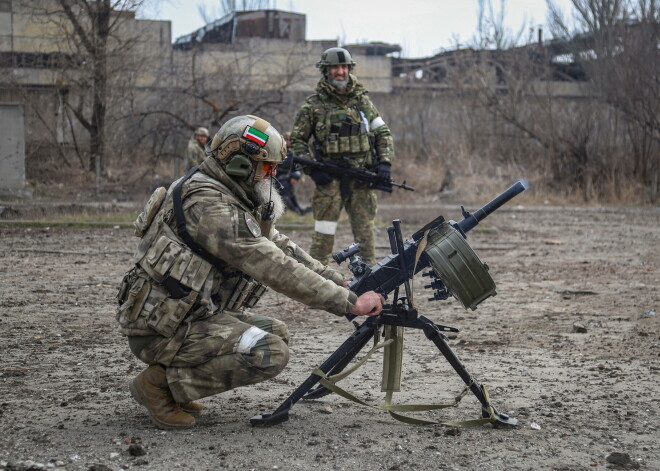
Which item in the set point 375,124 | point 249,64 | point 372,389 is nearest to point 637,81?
point 249,64

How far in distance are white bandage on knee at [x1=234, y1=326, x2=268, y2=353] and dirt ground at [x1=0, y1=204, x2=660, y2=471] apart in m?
0.43

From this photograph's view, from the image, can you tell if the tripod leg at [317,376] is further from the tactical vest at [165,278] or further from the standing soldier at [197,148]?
the standing soldier at [197,148]

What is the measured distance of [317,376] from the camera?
13.7 feet

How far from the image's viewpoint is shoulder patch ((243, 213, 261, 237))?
12.9ft

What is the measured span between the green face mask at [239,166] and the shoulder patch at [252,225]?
0.75ft

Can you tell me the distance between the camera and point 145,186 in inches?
798

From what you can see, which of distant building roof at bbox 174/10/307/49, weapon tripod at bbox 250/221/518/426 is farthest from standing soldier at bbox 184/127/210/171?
distant building roof at bbox 174/10/307/49

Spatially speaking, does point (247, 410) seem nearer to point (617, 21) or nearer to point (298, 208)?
point (298, 208)

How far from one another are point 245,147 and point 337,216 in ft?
13.5

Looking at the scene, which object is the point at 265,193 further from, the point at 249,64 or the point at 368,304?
the point at 249,64

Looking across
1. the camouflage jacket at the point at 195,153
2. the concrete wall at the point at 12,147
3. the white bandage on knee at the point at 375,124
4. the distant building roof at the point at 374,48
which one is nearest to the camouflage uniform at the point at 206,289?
the white bandage on knee at the point at 375,124

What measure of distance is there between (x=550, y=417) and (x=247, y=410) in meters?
1.65

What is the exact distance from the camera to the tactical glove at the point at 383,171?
27.0 feet

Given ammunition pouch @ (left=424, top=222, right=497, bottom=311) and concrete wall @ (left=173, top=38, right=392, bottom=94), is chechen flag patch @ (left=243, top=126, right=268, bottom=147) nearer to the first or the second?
ammunition pouch @ (left=424, top=222, right=497, bottom=311)
